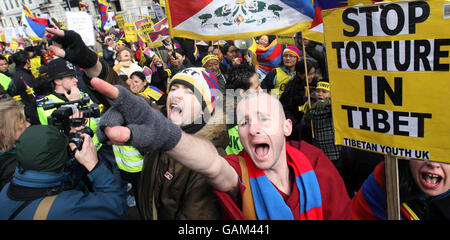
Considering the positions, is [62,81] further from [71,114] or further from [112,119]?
[112,119]

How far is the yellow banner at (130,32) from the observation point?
9.84 meters

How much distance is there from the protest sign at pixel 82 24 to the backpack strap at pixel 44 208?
6.65 meters

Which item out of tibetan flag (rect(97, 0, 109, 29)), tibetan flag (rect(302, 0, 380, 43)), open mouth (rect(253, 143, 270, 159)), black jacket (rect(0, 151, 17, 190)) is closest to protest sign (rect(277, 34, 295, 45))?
tibetan flag (rect(302, 0, 380, 43))

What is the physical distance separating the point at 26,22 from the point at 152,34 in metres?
4.54

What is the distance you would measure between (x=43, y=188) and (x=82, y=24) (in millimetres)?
7080

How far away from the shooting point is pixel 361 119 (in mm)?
1838

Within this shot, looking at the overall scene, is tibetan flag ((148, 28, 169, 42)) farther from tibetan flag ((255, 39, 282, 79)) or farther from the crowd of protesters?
the crowd of protesters

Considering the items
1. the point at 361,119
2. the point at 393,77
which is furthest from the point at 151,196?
the point at 393,77

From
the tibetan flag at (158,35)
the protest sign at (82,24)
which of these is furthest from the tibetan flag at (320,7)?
the protest sign at (82,24)

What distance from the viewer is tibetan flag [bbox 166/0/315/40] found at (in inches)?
110

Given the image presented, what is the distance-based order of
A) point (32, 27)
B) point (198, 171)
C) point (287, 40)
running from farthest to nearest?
1. point (32, 27)
2. point (287, 40)
3. point (198, 171)

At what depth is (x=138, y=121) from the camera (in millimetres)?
928

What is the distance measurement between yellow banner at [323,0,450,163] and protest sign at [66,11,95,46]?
7230 mm

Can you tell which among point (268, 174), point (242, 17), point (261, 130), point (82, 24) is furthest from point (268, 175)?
point (82, 24)
